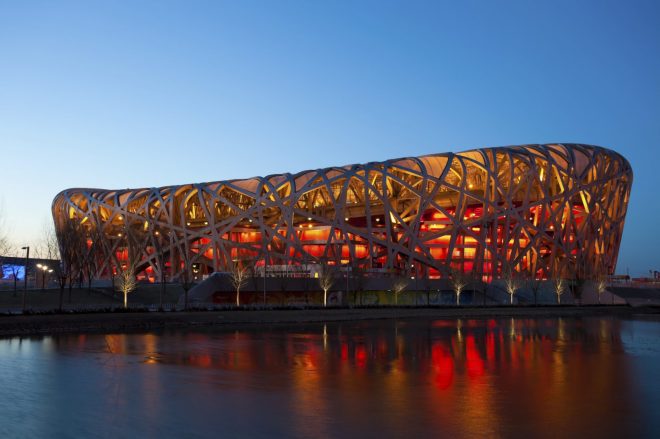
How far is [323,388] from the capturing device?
14.4 m

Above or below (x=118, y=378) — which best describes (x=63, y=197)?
above

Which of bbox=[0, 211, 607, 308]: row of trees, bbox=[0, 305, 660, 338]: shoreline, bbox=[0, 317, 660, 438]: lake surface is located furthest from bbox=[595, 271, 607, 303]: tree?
bbox=[0, 317, 660, 438]: lake surface

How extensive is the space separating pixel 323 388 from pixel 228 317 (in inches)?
838

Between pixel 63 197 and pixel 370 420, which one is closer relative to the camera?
pixel 370 420

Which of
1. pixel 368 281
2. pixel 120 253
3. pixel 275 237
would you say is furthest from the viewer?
pixel 120 253

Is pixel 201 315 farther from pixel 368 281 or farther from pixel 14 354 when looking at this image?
pixel 368 281

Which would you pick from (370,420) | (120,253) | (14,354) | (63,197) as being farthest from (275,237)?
(370,420)

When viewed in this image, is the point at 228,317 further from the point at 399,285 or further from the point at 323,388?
the point at 399,285

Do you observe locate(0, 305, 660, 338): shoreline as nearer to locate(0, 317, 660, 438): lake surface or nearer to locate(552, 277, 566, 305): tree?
locate(0, 317, 660, 438): lake surface

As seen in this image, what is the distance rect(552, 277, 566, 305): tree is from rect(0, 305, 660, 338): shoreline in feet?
23.1

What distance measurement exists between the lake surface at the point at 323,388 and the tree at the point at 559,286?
123 ft

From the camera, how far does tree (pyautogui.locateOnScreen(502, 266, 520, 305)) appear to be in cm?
5962

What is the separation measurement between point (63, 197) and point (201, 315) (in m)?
56.9

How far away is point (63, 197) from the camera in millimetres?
83938
